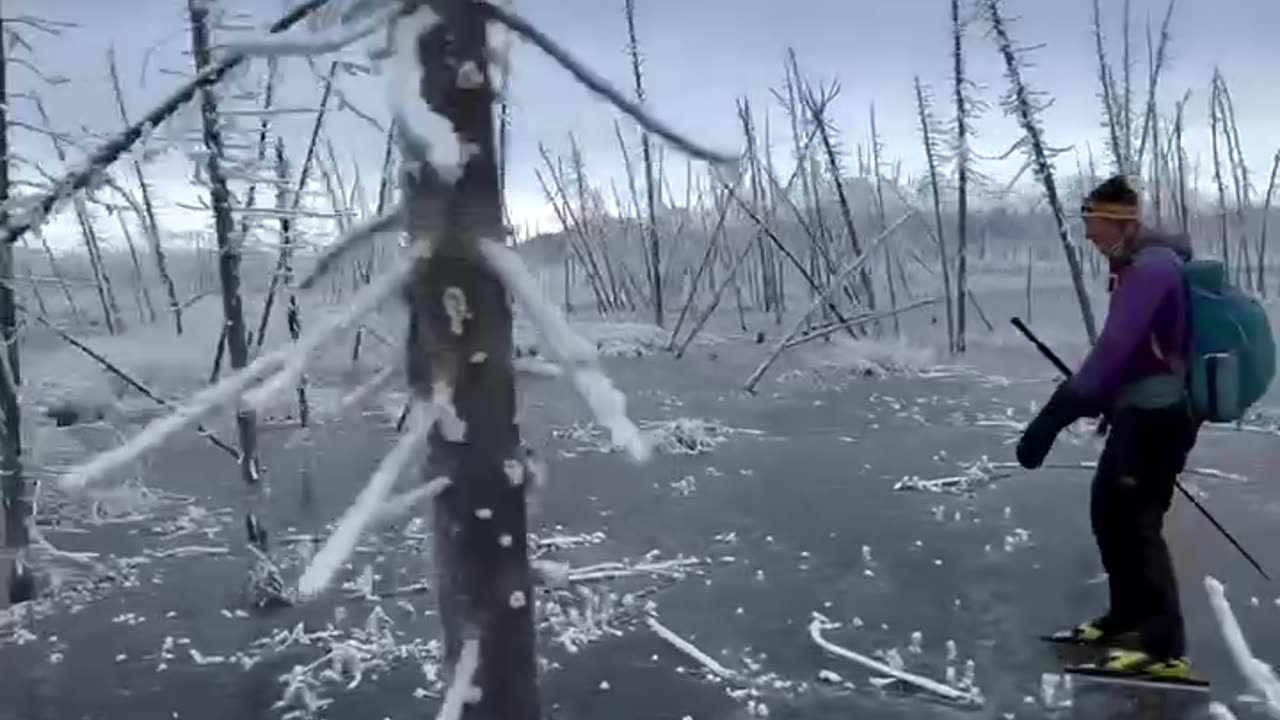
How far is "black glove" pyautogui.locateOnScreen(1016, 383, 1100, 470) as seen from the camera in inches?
215

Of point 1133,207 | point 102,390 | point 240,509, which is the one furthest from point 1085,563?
point 102,390

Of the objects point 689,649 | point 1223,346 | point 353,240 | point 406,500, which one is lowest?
point 689,649

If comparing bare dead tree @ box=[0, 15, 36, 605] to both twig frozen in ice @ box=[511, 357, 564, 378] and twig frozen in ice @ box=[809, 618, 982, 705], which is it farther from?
twig frozen in ice @ box=[511, 357, 564, 378]

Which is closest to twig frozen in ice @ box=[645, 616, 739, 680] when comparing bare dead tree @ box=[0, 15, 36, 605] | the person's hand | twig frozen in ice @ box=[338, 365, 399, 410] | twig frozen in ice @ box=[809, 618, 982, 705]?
twig frozen in ice @ box=[809, 618, 982, 705]

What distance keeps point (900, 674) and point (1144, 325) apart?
189 centimetres

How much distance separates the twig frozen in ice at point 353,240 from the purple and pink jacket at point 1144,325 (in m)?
3.54

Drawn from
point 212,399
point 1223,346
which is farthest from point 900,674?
point 212,399

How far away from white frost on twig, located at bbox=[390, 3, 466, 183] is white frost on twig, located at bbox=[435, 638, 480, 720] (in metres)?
0.90

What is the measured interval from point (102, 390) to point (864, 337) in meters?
17.0

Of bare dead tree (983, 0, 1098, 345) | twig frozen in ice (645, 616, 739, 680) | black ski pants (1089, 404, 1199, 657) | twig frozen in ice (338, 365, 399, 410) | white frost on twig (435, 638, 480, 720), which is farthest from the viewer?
bare dead tree (983, 0, 1098, 345)

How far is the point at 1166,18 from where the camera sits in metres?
35.9

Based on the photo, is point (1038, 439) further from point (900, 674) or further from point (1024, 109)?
point (1024, 109)

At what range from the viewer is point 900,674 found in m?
5.76

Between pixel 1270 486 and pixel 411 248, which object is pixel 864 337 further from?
pixel 411 248
